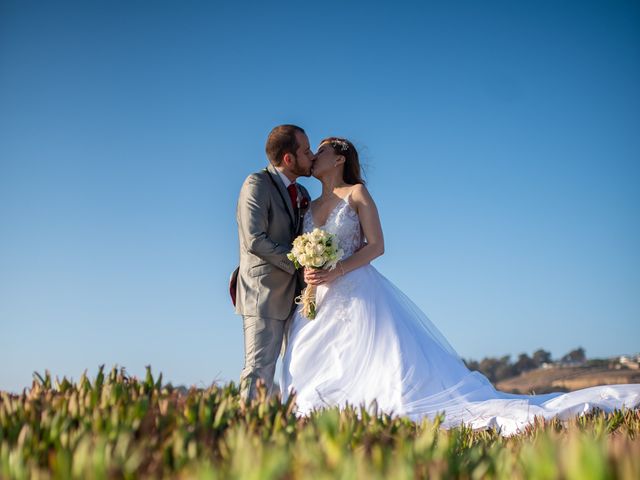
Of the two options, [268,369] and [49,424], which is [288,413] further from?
[268,369]

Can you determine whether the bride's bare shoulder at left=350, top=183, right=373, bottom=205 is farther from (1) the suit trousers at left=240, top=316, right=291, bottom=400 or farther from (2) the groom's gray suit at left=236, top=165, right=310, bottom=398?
(1) the suit trousers at left=240, top=316, right=291, bottom=400

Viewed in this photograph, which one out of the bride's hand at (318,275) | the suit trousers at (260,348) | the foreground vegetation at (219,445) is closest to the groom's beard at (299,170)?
the bride's hand at (318,275)

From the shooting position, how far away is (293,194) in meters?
9.05

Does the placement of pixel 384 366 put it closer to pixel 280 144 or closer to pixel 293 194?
pixel 293 194

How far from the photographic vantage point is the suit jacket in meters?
8.38

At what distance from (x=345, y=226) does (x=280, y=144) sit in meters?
1.44

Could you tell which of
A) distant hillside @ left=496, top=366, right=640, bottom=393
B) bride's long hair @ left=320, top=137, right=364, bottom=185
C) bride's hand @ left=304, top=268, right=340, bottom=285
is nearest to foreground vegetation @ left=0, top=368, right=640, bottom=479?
bride's hand @ left=304, top=268, right=340, bottom=285

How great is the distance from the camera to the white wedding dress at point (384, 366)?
7871 millimetres

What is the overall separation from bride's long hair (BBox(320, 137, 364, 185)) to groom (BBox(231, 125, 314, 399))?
52 cm

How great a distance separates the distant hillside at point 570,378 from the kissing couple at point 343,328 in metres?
9.30

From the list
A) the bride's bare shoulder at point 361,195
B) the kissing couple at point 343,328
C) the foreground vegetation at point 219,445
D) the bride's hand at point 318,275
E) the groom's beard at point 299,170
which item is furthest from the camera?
the groom's beard at point 299,170

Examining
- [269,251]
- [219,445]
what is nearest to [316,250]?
[269,251]

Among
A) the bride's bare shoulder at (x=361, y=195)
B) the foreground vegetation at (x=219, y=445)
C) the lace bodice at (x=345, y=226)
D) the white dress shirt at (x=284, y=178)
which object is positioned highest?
the white dress shirt at (x=284, y=178)

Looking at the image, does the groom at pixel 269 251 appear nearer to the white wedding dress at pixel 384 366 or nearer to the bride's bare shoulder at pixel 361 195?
the white wedding dress at pixel 384 366
